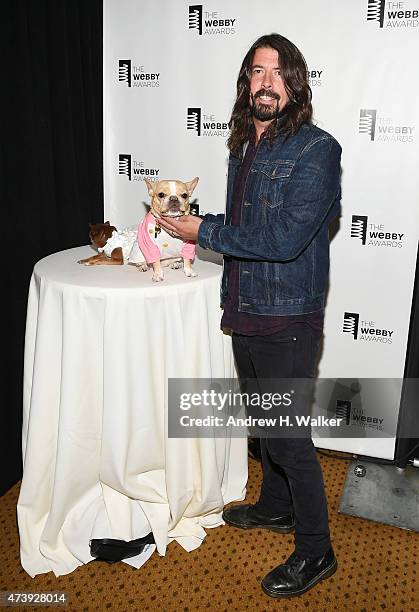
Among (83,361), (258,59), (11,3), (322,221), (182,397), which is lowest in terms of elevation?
(182,397)

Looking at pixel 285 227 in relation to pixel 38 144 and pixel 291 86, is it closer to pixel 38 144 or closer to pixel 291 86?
pixel 291 86

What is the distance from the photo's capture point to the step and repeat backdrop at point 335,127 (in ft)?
8.57

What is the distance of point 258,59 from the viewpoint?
1877mm

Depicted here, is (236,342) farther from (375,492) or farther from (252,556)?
(375,492)

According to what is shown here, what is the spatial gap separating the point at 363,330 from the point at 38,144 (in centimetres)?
187

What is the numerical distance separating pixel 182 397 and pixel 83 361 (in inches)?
16.4

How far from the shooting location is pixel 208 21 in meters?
2.84

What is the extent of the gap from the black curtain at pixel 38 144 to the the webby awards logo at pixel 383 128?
4.67 ft

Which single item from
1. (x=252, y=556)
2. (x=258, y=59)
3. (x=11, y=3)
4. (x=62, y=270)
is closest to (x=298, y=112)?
(x=258, y=59)

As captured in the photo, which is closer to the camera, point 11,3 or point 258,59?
point 258,59

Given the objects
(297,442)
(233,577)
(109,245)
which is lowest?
(233,577)

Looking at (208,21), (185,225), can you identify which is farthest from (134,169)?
(185,225)

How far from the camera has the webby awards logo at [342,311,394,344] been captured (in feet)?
9.58

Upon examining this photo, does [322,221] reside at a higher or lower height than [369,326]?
higher
